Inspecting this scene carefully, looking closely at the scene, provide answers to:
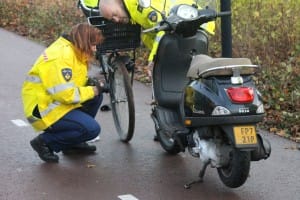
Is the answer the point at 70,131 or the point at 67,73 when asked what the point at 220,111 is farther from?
the point at 70,131

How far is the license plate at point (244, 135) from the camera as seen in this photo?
15.7 ft

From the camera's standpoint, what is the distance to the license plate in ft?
15.7

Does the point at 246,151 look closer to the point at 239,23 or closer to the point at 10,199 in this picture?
the point at 10,199

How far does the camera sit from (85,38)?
5961 mm

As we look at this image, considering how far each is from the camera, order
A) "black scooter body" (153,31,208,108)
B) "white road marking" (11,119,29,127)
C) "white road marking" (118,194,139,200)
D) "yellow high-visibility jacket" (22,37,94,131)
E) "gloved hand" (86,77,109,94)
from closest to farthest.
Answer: "white road marking" (118,194,139,200)
"black scooter body" (153,31,208,108)
"yellow high-visibility jacket" (22,37,94,131)
"gloved hand" (86,77,109,94)
"white road marking" (11,119,29,127)

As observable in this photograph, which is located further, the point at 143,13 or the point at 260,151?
the point at 143,13

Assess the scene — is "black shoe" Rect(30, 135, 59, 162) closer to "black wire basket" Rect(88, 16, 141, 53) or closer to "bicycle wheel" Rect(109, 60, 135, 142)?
"bicycle wheel" Rect(109, 60, 135, 142)

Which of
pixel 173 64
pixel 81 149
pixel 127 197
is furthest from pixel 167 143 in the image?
pixel 127 197

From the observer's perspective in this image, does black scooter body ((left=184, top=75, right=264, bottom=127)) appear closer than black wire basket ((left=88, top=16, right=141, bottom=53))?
Yes

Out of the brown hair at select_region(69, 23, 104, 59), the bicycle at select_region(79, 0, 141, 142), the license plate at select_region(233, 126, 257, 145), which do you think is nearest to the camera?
the license plate at select_region(233, 126, 257, 145)

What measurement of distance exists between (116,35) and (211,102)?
89.9 inches

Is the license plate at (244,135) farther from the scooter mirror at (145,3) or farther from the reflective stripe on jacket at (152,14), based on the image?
the scooter mirror at (145,3)

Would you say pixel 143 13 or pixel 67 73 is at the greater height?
pixel 143 13

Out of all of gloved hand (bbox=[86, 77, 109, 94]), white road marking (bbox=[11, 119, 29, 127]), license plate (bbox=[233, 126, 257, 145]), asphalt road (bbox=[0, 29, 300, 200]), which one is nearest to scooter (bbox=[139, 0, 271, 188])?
license plate (bbox=[233, 126, 257, 145])
